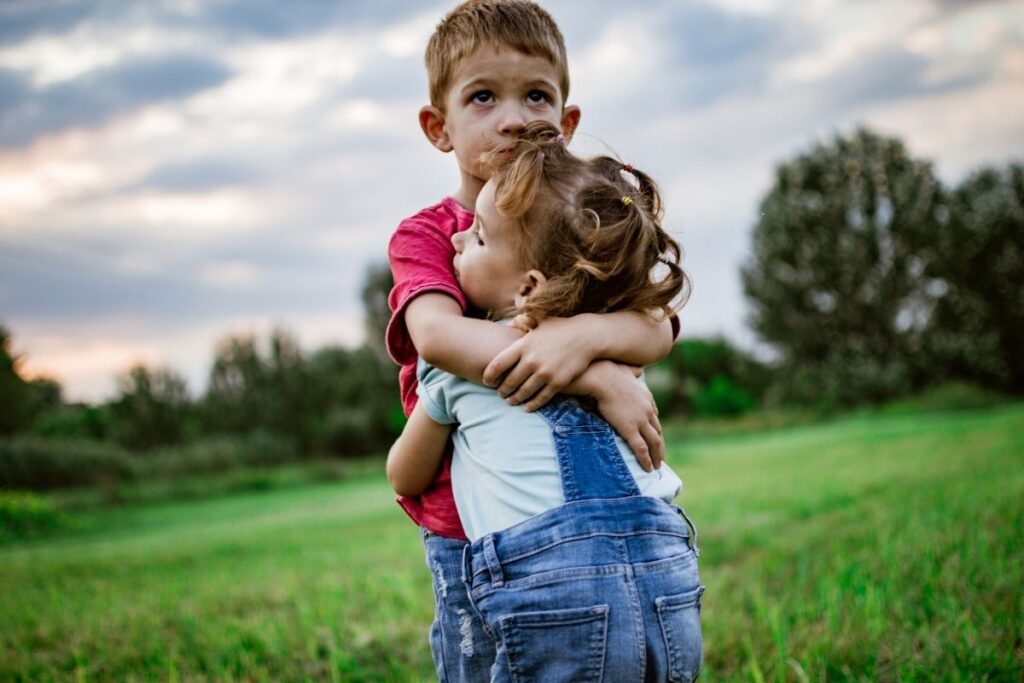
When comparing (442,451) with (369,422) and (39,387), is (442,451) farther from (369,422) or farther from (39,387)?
(369,422)

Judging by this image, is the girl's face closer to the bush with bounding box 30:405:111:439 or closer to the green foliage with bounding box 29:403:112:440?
the green foliage with bounding box 29:403:112:440

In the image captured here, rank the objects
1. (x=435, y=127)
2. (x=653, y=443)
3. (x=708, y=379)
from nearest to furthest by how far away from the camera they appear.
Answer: (x=653, y=443) < (x=435, y=127) < (x=708, y=379)

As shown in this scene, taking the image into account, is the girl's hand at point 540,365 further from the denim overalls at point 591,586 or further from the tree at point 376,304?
the tree at point 376,304

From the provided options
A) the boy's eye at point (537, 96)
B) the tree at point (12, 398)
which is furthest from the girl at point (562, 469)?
the tree at point (12, 398)

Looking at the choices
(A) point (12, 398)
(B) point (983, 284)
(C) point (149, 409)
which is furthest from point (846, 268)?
(A) point (12, 398)

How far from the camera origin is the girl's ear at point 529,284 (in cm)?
156

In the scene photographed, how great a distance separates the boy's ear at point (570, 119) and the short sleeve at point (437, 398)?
0.90 meters

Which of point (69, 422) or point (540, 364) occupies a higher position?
point (69, 422)

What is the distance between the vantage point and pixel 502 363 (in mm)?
1499

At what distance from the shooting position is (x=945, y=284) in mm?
24625

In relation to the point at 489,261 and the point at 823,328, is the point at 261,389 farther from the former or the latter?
the point at 489,261

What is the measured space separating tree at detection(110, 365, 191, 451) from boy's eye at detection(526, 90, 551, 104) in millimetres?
16745

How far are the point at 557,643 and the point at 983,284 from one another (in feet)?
88.0

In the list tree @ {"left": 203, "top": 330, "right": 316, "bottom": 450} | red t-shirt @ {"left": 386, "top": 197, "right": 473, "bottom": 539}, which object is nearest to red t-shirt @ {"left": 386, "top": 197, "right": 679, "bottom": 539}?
red t-shirt @ {"left": 386, "top": 197, "right": 473, "bottom": 539}
